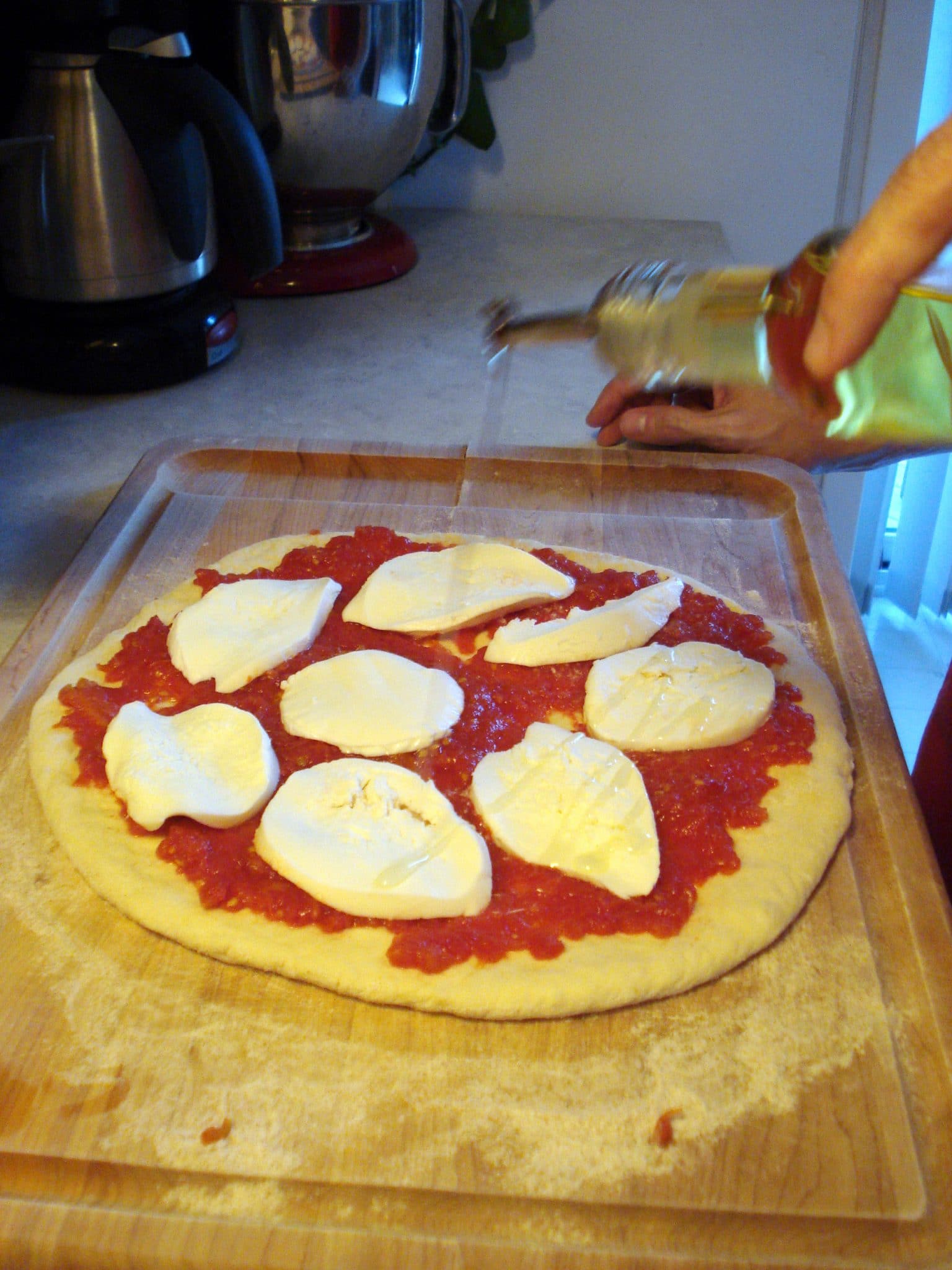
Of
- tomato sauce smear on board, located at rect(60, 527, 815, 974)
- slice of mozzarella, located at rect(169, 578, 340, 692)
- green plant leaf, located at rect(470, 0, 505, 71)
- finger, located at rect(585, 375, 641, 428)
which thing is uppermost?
green plant leaf, located at rect(470, 0, 505, 71)

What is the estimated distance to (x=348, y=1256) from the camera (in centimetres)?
109

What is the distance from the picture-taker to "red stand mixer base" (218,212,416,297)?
3102mm

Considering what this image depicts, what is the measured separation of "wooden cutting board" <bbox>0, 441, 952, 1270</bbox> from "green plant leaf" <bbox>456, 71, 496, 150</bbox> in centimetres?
251

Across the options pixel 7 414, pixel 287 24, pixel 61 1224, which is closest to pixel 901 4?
pixel 287 24

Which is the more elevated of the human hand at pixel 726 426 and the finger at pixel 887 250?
the finger at pixel 887 250

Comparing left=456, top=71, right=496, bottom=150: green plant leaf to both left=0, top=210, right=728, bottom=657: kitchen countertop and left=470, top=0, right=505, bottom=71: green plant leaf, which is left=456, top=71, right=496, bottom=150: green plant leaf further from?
left=0, top=210, right=728, bottom=657: kitchen countertop

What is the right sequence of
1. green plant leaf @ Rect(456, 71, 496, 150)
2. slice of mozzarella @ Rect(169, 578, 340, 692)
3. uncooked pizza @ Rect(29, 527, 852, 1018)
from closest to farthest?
uncooked pizza @ Rect(29, 527, 852, 1018)
slice of mozzarella @ Rect(169, 578, 340, 692)
green plant leaf @ Rect(456, 71, 496, 150)

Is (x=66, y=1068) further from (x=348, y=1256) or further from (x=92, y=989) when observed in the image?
(x=348, y=1256)

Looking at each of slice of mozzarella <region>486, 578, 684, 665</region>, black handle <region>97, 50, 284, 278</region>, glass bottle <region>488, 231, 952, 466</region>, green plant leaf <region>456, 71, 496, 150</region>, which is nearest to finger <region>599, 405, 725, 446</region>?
slice of mozzarella <region>486, 578, 684, 665</region>

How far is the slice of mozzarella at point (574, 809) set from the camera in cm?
149

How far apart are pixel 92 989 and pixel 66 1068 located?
0.11m

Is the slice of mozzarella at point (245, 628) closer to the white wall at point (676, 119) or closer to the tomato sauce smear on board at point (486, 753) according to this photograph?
the tomato sauce smear on board at point (486, 753)

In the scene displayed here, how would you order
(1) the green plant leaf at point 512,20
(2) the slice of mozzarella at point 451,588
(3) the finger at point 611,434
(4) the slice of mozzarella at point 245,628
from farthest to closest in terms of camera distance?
(1) the green plant leaf at point 512,20 < (3) the finger at point 611,434 < (2) the slice of mozzarella at point 451,588 < (4) the slice of mozzarella at point 245,628

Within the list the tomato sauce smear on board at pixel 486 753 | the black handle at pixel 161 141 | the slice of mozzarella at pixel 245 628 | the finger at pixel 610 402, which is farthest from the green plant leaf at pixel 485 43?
the slice of mozzarella at pixel 245 628
